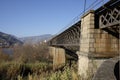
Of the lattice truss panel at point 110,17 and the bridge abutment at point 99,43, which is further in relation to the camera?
the bridge abutment at point 99,43

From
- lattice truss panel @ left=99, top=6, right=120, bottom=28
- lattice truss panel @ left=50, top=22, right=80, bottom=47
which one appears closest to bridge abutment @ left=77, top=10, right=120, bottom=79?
lattice truss panel @ left=99, top=6, right=120, bottom=28

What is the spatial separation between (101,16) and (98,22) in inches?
34.4

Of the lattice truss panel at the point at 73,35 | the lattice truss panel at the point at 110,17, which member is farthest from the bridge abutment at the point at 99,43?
the lattice truss panel at the point at 73,35

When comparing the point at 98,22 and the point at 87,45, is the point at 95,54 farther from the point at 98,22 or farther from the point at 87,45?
the point at 98,22

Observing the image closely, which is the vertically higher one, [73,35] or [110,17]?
[110,17]

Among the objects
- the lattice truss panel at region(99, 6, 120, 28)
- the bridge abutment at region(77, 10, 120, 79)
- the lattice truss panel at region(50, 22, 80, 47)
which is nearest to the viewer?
the lattice truss panel at region(99, 6, 120, 28)

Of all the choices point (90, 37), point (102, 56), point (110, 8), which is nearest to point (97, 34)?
point (90, 37)

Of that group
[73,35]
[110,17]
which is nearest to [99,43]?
[110,17]

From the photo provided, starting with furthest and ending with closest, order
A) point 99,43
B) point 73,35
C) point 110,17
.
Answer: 1. point 73,35
2. point 99,43
3. point 110,17

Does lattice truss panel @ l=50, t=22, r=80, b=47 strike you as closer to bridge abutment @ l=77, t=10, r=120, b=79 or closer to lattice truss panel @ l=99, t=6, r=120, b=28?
bridge abutment @ l=77, t=10, r=120, b=79

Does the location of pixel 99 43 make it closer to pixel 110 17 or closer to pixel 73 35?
pixel 110 17

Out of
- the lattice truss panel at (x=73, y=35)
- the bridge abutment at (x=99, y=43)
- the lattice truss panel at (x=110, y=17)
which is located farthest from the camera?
the lattice truss panel at (x=73, y=35)

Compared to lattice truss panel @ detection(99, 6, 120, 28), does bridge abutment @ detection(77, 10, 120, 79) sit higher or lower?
lower

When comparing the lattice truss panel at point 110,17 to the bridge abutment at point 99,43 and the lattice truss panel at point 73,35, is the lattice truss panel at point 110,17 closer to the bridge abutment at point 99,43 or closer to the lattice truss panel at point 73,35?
the bridge abutment at point 99,43
